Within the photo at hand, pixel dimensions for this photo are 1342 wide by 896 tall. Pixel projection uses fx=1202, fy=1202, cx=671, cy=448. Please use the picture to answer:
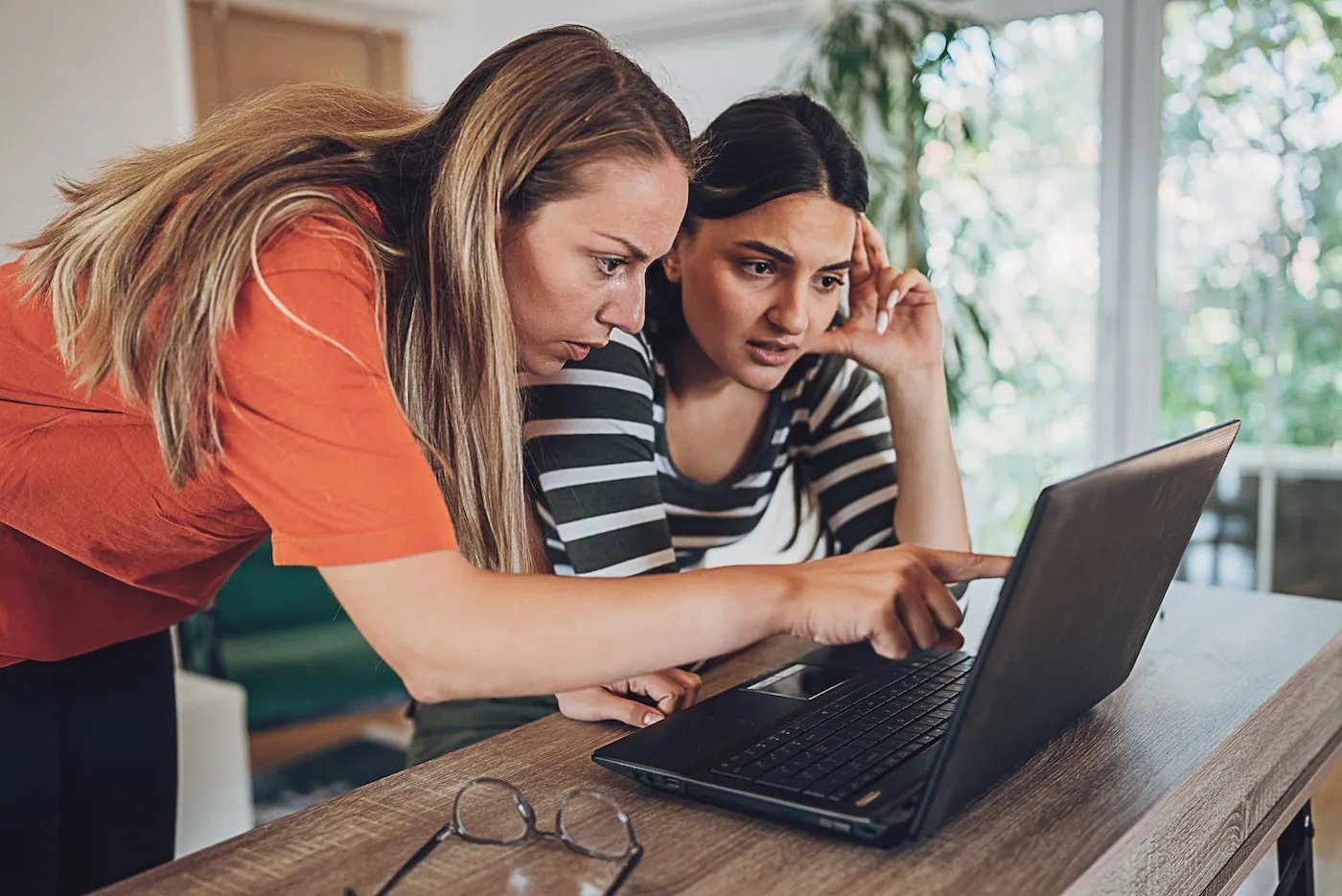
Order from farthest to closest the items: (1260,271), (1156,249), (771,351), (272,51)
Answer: (272,51) < (1156,249) < (1260,271) < (771,351)

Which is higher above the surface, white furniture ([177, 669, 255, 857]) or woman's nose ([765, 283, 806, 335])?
woman's nose ([765, 283, 806, 335])

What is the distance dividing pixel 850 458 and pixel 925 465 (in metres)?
0.10

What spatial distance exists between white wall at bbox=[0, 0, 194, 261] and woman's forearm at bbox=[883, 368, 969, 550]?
1.85m

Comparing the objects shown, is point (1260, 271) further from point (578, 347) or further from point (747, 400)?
point (578, 347)

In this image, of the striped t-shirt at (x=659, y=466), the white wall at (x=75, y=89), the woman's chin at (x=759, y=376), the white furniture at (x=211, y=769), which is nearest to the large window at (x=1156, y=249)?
the white wall at (x=75, y=89)

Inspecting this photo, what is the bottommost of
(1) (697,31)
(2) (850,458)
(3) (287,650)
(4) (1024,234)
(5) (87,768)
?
(3) (287,650)

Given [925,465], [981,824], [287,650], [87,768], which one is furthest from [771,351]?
[287,650]

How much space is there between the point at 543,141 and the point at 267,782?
2.50 metres

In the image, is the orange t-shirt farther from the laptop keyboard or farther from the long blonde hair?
the laptop keyboard

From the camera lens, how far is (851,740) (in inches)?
33.1

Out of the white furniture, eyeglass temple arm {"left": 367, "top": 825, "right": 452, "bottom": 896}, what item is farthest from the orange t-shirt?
the white furniture

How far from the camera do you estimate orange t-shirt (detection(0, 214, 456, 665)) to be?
0.70 meters

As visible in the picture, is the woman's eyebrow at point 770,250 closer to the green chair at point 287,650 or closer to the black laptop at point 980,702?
the black laptop at point 980,702

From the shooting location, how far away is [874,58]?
287 cm
